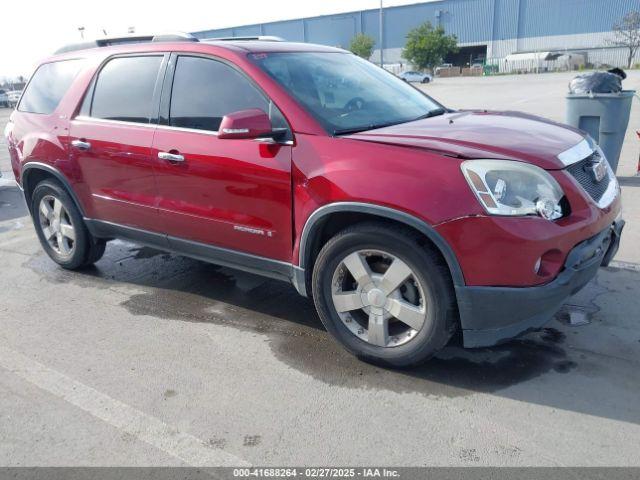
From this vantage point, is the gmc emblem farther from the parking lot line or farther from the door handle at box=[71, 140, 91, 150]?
the door handle at box=[71, 140, 91, 150]

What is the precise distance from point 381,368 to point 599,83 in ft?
18.8

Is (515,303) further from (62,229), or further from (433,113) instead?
(62,229)

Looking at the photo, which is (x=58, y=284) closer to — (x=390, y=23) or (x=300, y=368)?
(x=300, y=368)

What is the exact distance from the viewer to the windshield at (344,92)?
3.46 m

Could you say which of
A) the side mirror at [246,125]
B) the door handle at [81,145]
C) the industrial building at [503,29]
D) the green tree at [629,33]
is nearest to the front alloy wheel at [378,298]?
the side mirror at [246,125]

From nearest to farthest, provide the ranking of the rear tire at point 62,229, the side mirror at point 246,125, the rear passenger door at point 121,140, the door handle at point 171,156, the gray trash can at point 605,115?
the side mirror at point 246,125 → the door handle at point 171,156 → the rear passenger door at point 121,140 → the rear tire at point 62,229 → the gray trash can at point 605,115

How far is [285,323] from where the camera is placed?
12.9 ft

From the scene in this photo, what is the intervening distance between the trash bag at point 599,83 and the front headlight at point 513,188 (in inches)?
204

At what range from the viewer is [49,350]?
3.67 metres

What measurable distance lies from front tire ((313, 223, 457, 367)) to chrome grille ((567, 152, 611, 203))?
2.92ft

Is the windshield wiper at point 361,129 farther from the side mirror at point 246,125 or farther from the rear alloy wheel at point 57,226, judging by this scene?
the rear alloy wheel at point 57,226

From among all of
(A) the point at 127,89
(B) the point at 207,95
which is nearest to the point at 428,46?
(A) the point at 127,89

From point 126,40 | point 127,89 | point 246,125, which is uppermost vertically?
point 126,40

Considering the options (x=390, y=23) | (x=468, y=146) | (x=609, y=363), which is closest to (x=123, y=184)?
(x=468, y=146)
